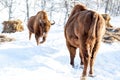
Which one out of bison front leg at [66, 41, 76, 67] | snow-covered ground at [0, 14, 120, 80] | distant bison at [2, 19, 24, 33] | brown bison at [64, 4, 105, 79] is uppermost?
brown bison at [64, 4, 105, 79]

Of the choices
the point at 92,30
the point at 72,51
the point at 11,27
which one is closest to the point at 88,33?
the point at 92,30

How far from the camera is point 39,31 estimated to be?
47.7 feet

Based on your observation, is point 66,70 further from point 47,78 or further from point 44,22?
point 44,22

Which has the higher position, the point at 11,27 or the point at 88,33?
the point at 88,33

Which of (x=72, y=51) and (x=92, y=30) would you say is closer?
(x=92, y=30)

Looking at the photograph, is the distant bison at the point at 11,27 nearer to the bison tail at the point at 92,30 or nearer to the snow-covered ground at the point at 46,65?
the snow-covered ground at the point at 46,65

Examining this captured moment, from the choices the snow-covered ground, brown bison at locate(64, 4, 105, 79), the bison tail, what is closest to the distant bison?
the snow-covered ground

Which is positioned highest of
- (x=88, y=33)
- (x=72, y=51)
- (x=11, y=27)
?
(x=88, y=33)

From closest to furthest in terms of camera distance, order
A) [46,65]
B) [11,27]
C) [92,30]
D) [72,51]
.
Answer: [92,30]
[46,65]
[72,51]
[11,27]

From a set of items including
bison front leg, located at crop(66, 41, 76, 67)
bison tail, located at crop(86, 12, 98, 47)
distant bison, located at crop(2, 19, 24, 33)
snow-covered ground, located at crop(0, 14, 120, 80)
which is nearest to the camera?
bison tail, located at crop(86, 12, 98, 47)

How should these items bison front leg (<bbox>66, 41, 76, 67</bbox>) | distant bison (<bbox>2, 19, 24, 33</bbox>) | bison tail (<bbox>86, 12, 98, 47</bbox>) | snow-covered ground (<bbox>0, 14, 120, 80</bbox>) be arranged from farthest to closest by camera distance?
distant bison (<bbox>2, 19, 24, 33</bbox>) → bison front leg (<bbox>66, 41, 76, 67</bbox>) → snow-covered ground (<bbox>0, 14, 120, 80</bbox>) → bison tail (<bbox>86, 12, 98, 47</bbox>)

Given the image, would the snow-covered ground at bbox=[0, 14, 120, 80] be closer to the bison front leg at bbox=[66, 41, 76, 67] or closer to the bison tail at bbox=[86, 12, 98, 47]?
the bison front leg at bbox=[66, 41, 76, 67]

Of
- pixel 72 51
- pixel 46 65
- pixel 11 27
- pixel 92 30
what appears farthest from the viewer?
pixel 11 27

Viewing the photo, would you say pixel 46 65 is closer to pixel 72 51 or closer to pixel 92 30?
pixel 72 51
